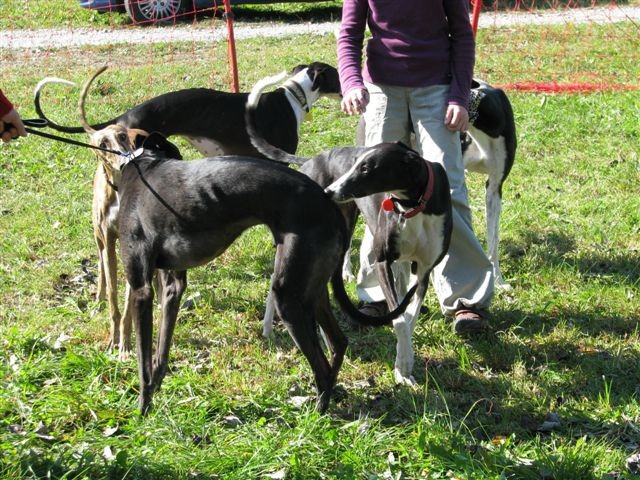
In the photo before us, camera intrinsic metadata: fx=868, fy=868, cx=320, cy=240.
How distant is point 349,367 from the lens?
4.48 metres

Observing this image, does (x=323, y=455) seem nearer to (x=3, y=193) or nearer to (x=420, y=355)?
(x=420, y=355)

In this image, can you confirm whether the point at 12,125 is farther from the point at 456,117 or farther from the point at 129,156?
the point at 456,117

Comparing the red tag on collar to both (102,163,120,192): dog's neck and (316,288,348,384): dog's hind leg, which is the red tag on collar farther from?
(102,163,120,192): dog's neck

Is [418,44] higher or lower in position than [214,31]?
higher

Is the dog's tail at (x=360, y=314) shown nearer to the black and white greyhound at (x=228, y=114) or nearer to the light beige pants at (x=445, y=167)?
the light beige pants at (x=445, y=167)

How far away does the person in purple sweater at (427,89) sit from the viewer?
14.6 ft

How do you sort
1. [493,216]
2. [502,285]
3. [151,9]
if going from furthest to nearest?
[151,9], [493,216], [502,285]

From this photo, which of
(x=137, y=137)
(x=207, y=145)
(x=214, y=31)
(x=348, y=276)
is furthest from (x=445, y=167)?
(x=214, y=31)

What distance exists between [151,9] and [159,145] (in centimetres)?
1098

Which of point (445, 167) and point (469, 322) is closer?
point (445, 167)

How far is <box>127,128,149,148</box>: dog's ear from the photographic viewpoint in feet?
14.7

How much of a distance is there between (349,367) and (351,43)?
171 cm

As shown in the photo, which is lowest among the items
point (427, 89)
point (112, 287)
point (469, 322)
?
point (469, 322)

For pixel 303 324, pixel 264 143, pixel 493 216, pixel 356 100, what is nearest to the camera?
pixel 303 324
